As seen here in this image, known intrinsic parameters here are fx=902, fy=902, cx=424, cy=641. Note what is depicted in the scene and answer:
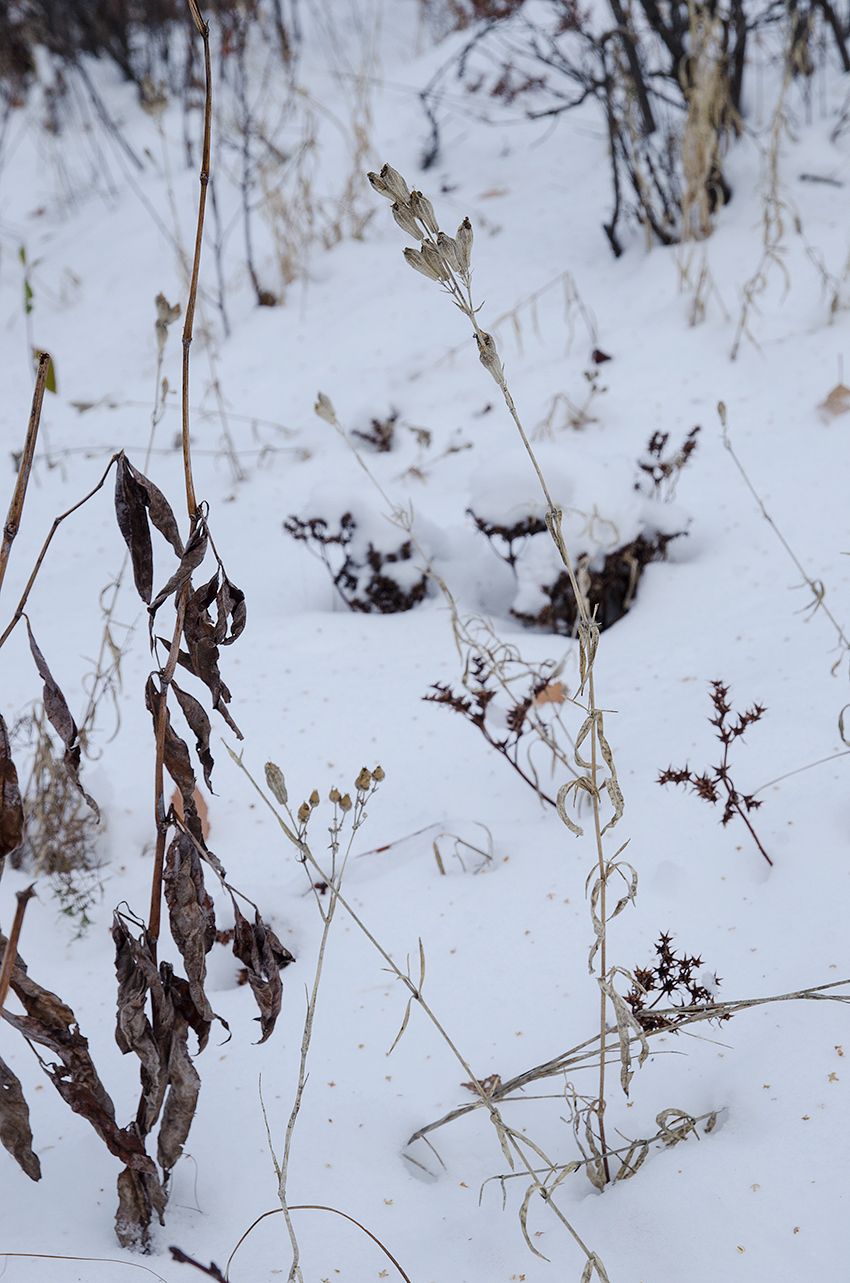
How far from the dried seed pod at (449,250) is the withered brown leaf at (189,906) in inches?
19.9

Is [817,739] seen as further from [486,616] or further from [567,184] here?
[567,184]

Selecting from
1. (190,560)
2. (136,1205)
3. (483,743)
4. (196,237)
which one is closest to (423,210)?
(196,237)

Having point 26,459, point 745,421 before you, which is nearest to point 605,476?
point 745,421

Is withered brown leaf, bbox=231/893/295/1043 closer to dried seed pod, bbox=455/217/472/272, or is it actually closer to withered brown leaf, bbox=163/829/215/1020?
withered brown leaf, bbox=163/829/215/1020

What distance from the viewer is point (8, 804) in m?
0.72

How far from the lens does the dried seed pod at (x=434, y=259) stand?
0.61 meters

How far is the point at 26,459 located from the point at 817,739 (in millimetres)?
1200

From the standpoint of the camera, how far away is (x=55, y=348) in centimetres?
433

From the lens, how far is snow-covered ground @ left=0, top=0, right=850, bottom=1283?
897 mm

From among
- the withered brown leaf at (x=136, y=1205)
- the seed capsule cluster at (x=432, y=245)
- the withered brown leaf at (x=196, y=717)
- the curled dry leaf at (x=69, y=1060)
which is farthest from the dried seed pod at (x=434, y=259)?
the withered brown leaf at (x=136, y=1205)

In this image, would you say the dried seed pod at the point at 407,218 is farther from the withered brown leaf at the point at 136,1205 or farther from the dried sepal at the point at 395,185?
the withered brown leaf at the point at 136,1205

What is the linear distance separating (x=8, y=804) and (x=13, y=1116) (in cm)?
29

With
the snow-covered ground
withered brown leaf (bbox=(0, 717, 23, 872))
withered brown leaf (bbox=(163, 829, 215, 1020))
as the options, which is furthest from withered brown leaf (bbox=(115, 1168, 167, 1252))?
withered brown leaf (bbox=(0, 717, 23, 872))

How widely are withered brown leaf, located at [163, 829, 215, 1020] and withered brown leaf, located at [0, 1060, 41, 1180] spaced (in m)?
0.16
